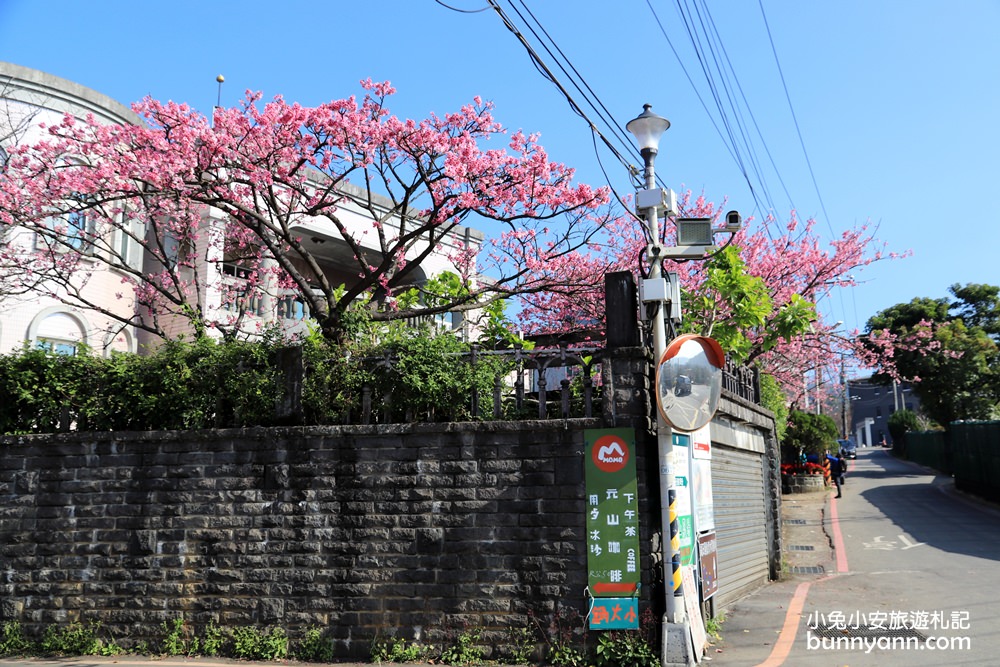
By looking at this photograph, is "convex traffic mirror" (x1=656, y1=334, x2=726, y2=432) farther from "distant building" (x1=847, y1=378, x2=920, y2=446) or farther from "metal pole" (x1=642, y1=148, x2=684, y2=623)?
"distant building" (x1=847, y1=378, x2=920, y2=446)

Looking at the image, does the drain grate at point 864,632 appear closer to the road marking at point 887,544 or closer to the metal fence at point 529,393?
the metal fence at point 529,393

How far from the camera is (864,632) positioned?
30.3 ft

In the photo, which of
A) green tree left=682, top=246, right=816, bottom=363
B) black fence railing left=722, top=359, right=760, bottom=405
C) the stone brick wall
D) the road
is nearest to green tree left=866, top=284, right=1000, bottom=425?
the road

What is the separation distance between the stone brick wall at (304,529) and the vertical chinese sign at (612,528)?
0.12 metres

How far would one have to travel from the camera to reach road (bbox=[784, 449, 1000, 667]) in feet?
27.7

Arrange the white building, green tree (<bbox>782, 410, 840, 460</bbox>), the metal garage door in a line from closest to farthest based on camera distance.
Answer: the metal garage door < the white building < green tree (<bbox>782, 410, 840, 460</bbox>)

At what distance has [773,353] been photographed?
2145cm

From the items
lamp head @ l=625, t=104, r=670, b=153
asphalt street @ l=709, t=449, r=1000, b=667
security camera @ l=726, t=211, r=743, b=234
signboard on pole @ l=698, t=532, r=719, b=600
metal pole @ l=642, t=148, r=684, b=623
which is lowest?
asphalt street @ l=709, t=449, r=1000, b=667

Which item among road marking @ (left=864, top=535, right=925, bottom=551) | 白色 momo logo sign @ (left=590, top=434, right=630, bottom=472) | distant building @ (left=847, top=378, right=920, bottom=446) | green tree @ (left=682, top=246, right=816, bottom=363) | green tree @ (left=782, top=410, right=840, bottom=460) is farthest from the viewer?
distant building @ (left=847, top=378, right=920, bottom=446)

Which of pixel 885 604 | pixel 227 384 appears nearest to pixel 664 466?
pixel 885 604

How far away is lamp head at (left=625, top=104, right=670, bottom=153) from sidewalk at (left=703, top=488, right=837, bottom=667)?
18.7 feet

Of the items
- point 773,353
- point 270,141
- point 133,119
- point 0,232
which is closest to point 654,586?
point 270,141

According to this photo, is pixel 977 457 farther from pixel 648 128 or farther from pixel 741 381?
pixel 648 128

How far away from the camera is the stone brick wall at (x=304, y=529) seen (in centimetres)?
873
